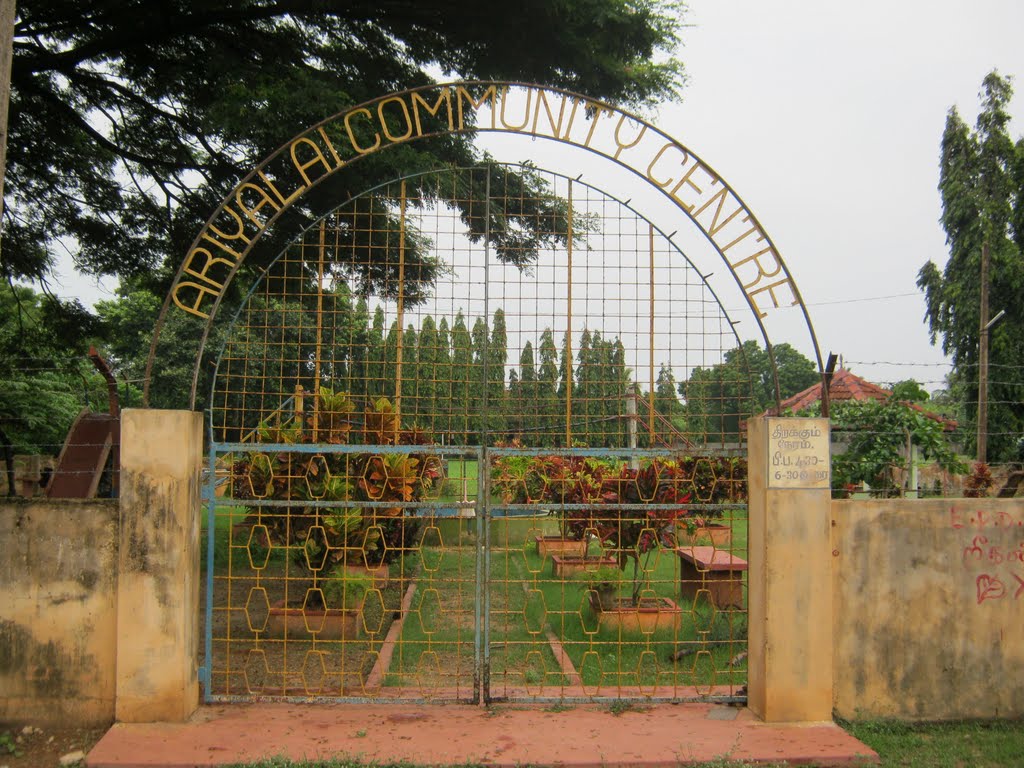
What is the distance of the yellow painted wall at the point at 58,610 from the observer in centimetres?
481

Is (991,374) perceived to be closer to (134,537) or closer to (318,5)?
(318,5)

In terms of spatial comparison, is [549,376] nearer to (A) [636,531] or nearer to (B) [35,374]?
(A) [636,531]

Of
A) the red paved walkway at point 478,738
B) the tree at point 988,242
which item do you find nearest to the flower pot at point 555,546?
the red paved walkway at point 478,738

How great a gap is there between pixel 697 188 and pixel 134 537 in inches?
156

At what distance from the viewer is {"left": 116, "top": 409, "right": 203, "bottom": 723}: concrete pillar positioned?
4.78 metres

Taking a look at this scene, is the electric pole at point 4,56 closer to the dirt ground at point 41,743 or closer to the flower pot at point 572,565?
the dirt ground at point 41,743

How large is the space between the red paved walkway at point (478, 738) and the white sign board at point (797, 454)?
1401mm

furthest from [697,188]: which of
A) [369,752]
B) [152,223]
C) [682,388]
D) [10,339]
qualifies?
[10,339]

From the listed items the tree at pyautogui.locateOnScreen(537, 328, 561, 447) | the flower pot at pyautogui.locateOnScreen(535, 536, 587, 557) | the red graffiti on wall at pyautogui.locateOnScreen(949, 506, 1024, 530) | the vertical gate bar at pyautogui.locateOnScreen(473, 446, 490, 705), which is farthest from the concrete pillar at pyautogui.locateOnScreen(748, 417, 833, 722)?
the flower pot at pyautogui.locateOnScreen(535, 536, 587, 557)

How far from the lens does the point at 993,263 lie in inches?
950

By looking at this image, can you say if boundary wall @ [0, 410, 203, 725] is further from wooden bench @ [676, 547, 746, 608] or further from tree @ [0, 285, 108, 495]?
wooden bench @ [676, 547, 746, 608]

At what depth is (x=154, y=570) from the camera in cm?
482

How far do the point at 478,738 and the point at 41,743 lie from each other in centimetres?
240

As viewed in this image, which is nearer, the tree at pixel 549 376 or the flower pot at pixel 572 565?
the tree at pixel 549 376
